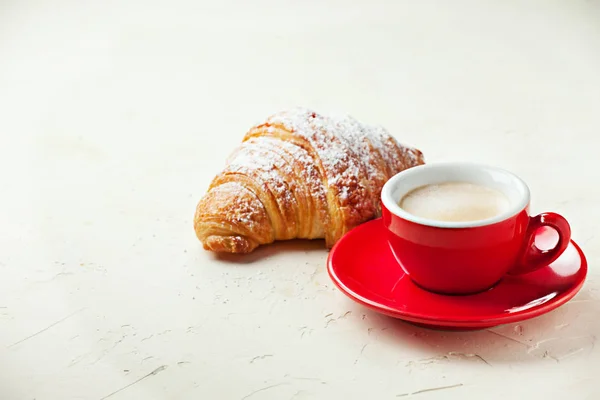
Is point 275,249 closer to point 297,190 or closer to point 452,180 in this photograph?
point 297,190

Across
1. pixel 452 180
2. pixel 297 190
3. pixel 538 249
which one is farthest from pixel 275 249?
pixel 538 249

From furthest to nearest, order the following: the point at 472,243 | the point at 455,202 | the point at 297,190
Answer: the point at 297,190 → the point at 455,202 → the point at 472,243

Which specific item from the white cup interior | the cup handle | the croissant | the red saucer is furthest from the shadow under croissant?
the cup handle

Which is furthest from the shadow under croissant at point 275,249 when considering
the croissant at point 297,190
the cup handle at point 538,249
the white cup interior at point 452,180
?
the cup handle at point 538,249

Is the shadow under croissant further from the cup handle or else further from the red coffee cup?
the cup handle

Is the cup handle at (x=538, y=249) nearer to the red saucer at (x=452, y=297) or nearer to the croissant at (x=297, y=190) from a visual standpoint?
the red saucer at (x=452, y=297)

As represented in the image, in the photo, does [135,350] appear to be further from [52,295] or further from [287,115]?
[287,115]
